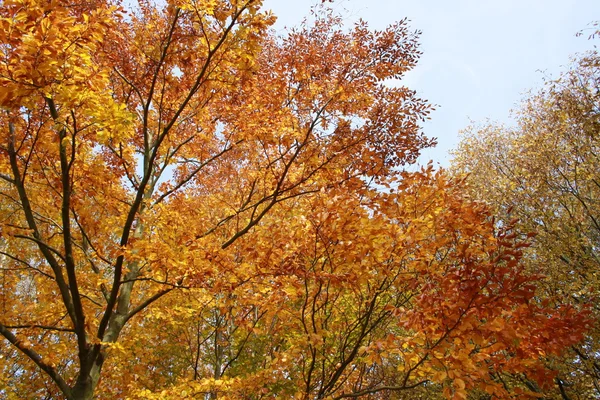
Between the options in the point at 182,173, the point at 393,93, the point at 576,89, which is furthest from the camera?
the point at 576,89

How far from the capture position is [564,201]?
929 centimetres

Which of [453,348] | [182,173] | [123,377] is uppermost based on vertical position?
[182,173]

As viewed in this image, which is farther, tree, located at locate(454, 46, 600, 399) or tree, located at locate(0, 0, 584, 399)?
tree, located at locate(454, 46, 600, 399)

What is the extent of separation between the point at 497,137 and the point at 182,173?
10.5 meters

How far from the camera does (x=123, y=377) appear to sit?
28.3 ft

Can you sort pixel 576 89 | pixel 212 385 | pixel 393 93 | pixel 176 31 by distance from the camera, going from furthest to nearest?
pixel 576 89
pixel 212 385
pixel 393 93
pixel 176 31

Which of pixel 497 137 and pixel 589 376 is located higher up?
pixel 497 137

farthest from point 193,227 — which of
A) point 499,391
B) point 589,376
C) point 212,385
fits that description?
point 589,376

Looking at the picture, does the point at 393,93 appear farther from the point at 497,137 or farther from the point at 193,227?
the point at 497,137

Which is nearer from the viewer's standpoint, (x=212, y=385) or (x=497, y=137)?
(x=212, y=385)

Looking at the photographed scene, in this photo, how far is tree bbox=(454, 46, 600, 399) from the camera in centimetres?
816

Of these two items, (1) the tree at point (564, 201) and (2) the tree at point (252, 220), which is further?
(1) the tree at point (564, 201)

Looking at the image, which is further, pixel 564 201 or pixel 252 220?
pixel 564 201

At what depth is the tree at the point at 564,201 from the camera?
321 inches
